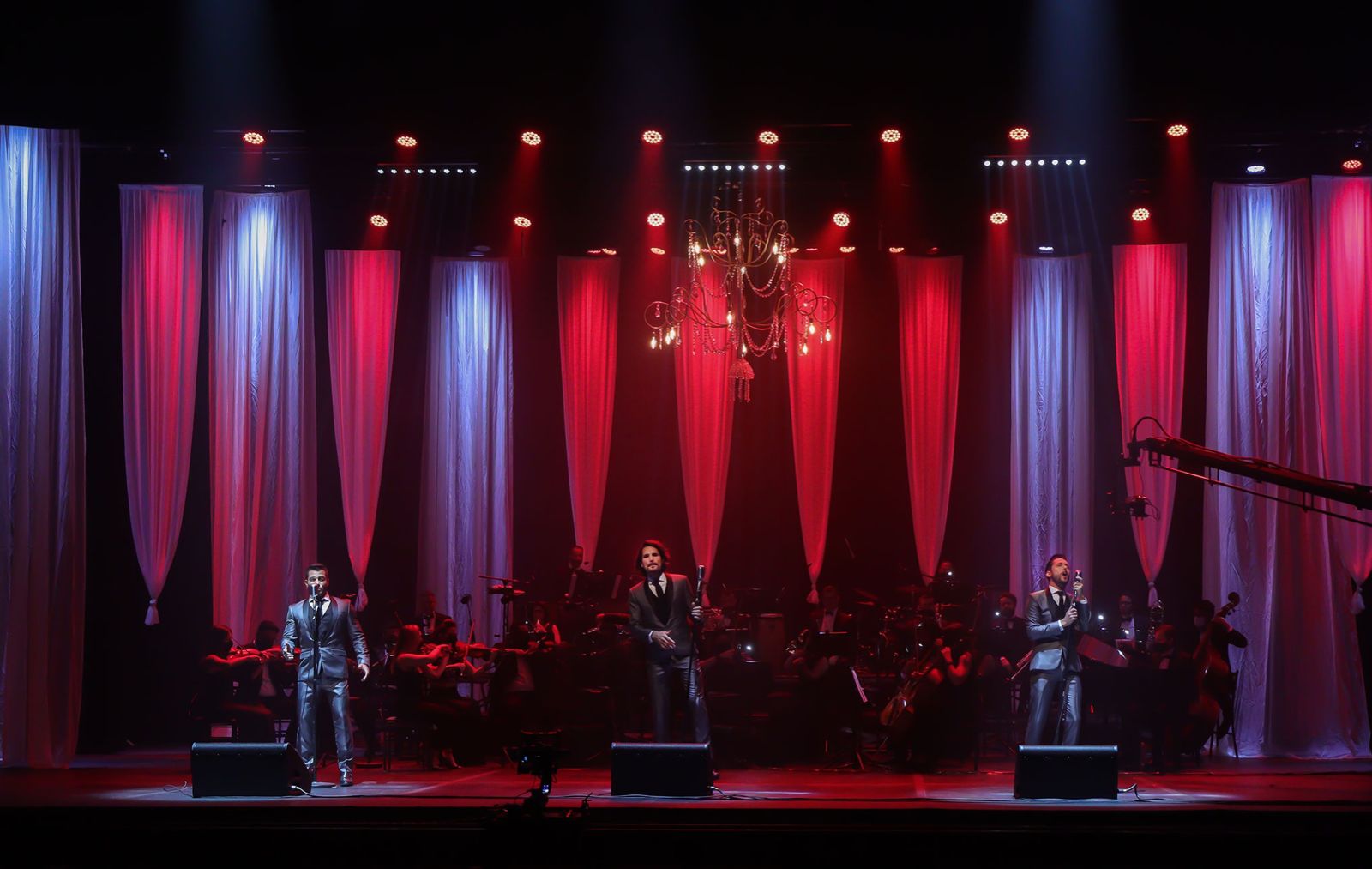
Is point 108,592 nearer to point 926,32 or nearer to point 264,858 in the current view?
point 264,858

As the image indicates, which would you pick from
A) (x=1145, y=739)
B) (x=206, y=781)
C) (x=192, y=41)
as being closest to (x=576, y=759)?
(x=206, y=781)

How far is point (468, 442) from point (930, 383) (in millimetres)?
5115

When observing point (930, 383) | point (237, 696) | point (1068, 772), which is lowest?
point (1068, 772)

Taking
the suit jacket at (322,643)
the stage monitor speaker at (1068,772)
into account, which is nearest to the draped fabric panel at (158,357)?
the suit jacket at (322,643)

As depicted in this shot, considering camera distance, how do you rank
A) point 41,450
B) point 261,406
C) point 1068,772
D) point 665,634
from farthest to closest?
point 261,406 → point 41,450 → point 665,634 → point 1068,772

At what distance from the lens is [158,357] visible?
39.5 feet

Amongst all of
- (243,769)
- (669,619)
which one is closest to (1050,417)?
(669,619)

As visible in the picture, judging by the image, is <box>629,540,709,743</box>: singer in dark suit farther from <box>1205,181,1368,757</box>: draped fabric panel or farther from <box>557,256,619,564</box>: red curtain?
<box>1205,181,1368,757</box>: draped fabric panel

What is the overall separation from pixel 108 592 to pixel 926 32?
896 centimetres

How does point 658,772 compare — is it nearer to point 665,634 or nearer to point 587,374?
point 665,634

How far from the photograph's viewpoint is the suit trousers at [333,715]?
9.19 meters

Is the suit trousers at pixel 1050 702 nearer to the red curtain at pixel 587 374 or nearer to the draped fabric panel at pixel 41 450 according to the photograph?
the red curtain at pixel 587 374

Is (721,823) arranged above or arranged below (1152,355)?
below

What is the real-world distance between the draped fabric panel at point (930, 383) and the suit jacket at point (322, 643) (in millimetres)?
6731
